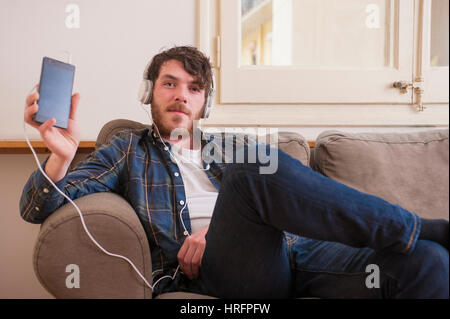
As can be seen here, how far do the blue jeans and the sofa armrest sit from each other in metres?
0.18

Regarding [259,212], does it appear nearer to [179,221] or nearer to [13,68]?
[179,221]

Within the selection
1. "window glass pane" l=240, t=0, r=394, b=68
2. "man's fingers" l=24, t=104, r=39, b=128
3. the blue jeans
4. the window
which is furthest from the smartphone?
"window glass pane" l=240, t=0, r=394, b=68

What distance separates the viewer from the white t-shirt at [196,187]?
123cm

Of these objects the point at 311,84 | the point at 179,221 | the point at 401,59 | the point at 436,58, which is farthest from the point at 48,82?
the point at 436,58

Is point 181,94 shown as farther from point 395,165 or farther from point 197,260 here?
point 395,165

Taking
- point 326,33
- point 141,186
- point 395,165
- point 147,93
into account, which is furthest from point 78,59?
point 395,165

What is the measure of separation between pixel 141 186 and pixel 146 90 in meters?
0.35

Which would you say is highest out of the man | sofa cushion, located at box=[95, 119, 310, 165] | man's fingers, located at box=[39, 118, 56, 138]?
man's fingers, located at box=[39, 118, 56, 138]

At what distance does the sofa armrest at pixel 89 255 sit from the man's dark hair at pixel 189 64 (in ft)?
2.15

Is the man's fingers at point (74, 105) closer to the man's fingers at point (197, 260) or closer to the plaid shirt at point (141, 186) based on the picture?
the plaid shirt at point (141, 186)

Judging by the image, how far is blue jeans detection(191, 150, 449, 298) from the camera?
77 cm

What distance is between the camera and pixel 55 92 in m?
0.92

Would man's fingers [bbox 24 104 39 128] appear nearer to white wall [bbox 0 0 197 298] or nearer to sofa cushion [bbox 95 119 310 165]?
sofa cushion [bbox 95 119 310 165]

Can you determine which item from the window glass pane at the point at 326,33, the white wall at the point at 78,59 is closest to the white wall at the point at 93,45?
the white wall at the point at 78,59
